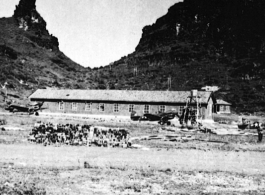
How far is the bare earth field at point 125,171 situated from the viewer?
9.15 metres

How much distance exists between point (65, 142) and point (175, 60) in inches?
4389

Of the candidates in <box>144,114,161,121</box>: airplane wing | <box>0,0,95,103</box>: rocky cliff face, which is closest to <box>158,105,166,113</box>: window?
<box>144,114,161,121</box>: airplane wing

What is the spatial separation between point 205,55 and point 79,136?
361 feet

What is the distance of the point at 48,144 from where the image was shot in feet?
58.1

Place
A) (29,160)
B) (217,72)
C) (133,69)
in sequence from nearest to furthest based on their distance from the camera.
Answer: (29,160), (217,72), (133,69)

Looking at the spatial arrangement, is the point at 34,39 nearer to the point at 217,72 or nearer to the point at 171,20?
the point at 171,20

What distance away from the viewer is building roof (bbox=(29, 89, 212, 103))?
4366cm

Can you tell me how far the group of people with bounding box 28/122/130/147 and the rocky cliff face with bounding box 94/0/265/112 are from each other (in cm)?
5698

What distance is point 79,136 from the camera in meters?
18.8

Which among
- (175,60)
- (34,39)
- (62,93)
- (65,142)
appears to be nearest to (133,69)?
(175,60)

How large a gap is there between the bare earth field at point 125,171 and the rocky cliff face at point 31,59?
56410 mm

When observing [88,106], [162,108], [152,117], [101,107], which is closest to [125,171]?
[152,117]

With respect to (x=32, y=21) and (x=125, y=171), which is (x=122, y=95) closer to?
(x=125, y=171)

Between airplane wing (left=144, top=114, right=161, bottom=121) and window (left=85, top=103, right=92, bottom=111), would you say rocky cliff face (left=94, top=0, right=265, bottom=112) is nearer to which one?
airplane wing (left=144, top=114, right=161, bottom=121)
